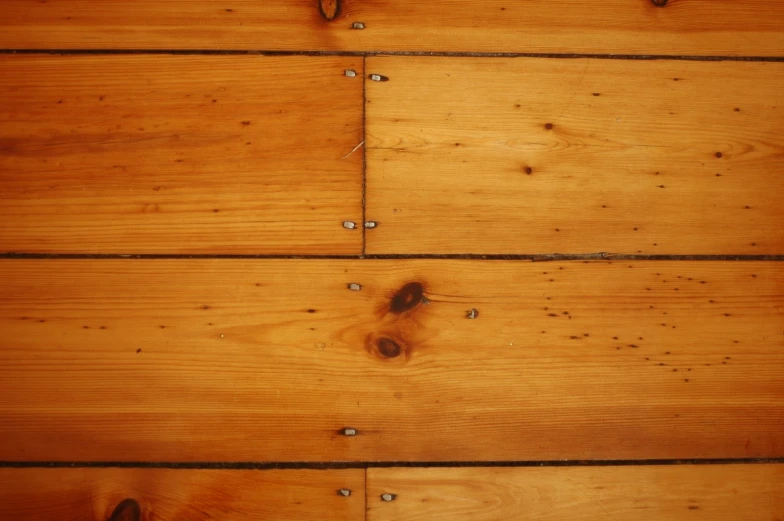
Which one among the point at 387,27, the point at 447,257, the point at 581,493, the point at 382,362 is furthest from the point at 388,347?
the point at 387,27

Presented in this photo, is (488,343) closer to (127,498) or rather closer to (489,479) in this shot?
(489,479)

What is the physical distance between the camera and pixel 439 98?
73 centimetres

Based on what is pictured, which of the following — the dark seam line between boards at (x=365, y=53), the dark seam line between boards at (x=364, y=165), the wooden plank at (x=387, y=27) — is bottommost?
the dark seam line between boards at (x=364, y=165)

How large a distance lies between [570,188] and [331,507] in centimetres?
49

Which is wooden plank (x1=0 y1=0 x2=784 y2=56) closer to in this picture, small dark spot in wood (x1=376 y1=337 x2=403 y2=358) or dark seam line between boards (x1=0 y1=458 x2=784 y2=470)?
small dark spot in wood (x1=376 y1=337 x2=403 y2=358)

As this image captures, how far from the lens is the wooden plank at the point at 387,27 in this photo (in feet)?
2.42

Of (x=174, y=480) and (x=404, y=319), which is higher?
(x=404, y=319)

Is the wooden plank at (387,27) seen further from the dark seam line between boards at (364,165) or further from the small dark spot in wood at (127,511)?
the small dark spot in wood at (127,511)

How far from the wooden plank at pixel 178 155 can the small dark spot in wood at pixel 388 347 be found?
12 cm

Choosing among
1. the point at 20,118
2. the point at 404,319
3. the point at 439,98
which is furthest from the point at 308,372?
the point at 20,118

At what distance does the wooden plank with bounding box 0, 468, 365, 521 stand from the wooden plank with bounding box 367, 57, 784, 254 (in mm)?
303

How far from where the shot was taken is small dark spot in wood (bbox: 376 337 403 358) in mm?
705

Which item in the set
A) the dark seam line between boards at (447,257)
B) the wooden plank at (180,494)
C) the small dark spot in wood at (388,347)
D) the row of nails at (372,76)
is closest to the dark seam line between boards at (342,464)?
the wooden plank at (180,494)

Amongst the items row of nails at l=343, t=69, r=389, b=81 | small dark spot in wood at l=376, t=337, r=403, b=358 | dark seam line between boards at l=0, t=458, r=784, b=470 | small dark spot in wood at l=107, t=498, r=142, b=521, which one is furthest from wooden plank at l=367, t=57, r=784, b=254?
small dark spot in wood at l=107, t=498, r=142, b=521
